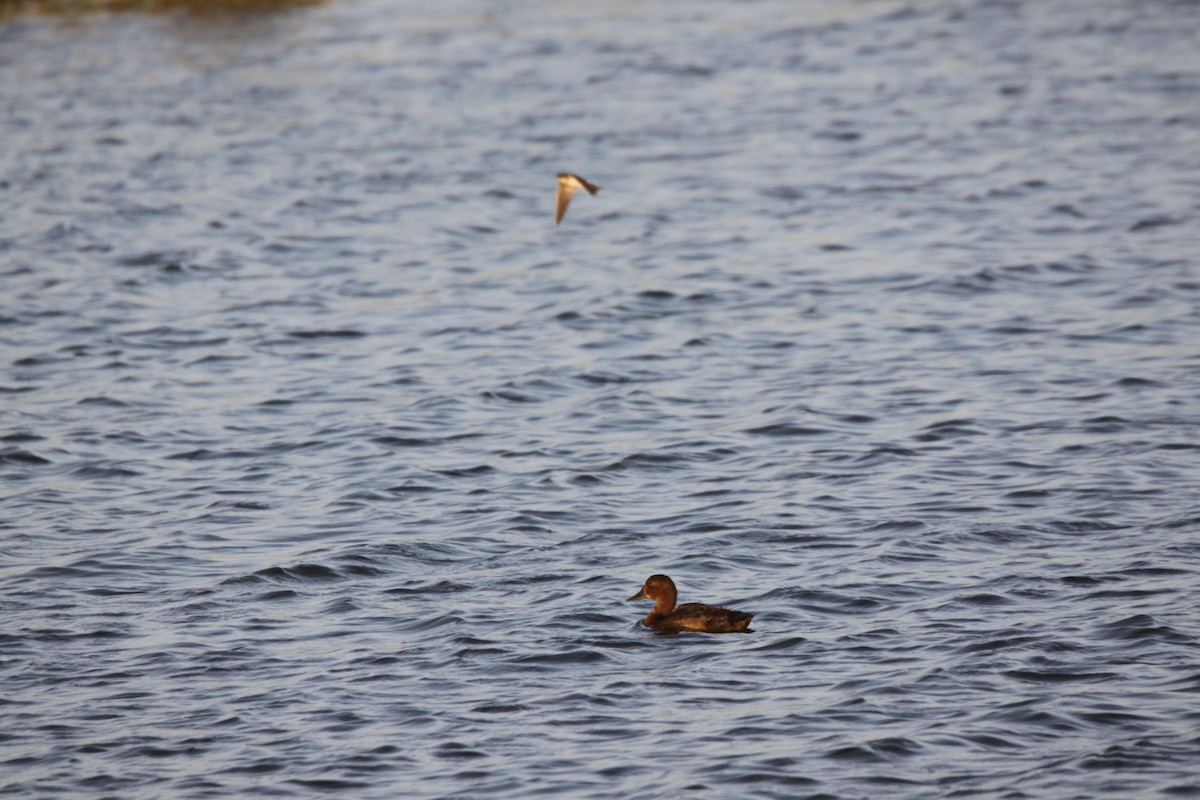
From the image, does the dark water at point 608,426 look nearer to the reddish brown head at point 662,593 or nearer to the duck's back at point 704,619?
the duck's back at point 704,619

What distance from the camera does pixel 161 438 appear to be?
1571 centimetres

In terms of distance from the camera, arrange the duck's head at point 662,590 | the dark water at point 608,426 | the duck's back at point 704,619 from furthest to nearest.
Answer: the duck's head at point 662,590 → the duck's back at point 704,619 → the dark water at point 608,426

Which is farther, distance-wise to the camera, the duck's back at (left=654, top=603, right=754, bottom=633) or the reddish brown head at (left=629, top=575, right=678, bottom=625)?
the reddish brown head at (left=629, top=575, right=678, bottom=625)

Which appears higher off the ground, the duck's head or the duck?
the duck's head

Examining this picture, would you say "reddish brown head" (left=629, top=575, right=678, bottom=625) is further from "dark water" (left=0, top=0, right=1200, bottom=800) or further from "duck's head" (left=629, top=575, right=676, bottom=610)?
"dark water" (left=0, top=0, right=1200, bottom=800)

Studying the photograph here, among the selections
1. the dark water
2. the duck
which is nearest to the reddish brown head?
the duck

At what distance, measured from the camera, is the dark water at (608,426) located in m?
9.77

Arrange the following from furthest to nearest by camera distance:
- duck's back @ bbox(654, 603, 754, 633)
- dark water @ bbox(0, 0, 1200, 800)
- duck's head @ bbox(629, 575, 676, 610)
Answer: duck's head @ bbox(629, 575, 676, 610), duck's back @ bbox(654, 603, 754, 633), dark water @ bbox(0, 0, 1200, 800)

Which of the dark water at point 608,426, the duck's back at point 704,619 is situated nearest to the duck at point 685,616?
the duck's back at point 704,619

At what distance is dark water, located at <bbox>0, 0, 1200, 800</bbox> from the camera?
32.1ft

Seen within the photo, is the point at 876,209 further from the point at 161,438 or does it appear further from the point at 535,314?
the point at 161,438

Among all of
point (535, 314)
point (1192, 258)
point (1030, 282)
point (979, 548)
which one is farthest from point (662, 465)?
point (1192, 258)

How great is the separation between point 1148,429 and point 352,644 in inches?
303

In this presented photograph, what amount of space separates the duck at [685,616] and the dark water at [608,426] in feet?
0.49
